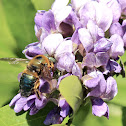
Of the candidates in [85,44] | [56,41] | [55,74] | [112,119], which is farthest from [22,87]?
[112,119]

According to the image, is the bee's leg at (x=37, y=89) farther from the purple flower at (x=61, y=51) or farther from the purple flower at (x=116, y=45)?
the purple flower at (x=116, y=45)

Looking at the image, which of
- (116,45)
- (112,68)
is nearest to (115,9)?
(116,45)

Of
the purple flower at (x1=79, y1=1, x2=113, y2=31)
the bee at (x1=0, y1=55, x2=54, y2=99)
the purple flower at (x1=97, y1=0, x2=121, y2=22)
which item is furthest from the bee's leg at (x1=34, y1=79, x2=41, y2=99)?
the purple flower at (x1=97, y1=0, x2=121, y2=22)

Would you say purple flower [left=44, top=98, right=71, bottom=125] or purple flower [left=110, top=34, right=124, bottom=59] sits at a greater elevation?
purple flower [left=110, top=34, right=124, bottom=59]

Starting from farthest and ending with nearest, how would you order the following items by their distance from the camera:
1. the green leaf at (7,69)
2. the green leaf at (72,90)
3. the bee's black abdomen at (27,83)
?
the green leaf at (7,69) → the bee's black abdomen at (27,83) → the green leaf at (72,90)

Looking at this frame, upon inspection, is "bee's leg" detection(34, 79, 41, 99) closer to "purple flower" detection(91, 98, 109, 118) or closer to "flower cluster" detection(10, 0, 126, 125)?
"flower cluster" detection(10, 0, 126, 125)

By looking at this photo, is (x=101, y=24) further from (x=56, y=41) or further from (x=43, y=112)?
(x=43, y=112)

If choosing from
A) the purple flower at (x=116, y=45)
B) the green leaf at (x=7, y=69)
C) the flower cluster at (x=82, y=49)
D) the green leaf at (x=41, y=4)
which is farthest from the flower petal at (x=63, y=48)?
the green leaf at (x=41, y=4)
